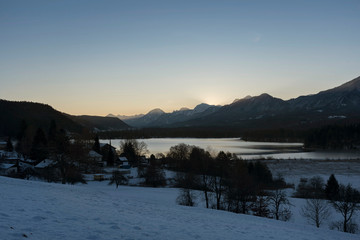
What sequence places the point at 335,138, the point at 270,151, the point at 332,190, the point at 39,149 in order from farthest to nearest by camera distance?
the point at 335,138
the point at 270,151
the point at 39,149
the point at 332,190

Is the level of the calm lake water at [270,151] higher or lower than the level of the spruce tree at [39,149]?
lower

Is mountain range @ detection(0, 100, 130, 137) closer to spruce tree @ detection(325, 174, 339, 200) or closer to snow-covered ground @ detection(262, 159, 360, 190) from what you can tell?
snow-covered ground @ detection(262, 159, 360, 190)

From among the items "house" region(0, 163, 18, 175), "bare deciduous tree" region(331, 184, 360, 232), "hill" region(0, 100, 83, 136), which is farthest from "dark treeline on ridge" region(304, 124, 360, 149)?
"hill" region(0, 100, 83, 136)

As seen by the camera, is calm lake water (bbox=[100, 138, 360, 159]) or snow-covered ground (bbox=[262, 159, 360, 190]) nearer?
snow-covered ground (bbox=[262, 159, 360, 190])

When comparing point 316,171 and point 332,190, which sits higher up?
point 332,190

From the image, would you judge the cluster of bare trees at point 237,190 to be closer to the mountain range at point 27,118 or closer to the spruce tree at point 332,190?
the spruce tree at point 332,190

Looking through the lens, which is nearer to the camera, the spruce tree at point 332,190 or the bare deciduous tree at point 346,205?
the bare deciduous tree at point 346,205

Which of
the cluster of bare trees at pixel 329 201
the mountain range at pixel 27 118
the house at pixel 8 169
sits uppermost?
the mountain range at pixel 27 118

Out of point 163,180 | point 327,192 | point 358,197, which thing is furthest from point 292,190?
point 163,180

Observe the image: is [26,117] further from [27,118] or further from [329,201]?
[329,201]

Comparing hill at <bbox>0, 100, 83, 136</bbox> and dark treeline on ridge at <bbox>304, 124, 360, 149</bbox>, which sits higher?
hill at <bbox>0, 100, 83, 136</bbox>

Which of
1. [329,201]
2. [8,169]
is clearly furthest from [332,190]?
[8,169]

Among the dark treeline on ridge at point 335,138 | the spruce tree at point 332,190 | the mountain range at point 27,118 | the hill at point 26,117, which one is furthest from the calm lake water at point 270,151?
the hill at point 26,117

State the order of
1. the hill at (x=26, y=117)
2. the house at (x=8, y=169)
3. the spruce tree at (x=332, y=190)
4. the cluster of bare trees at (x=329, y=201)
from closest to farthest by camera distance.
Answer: the cluster of bare trees at (x=329, y=201)
the spruce tree at (x=332, y=190)
the house at (x=8, y=169)
the hill at (x=26, y=117)
